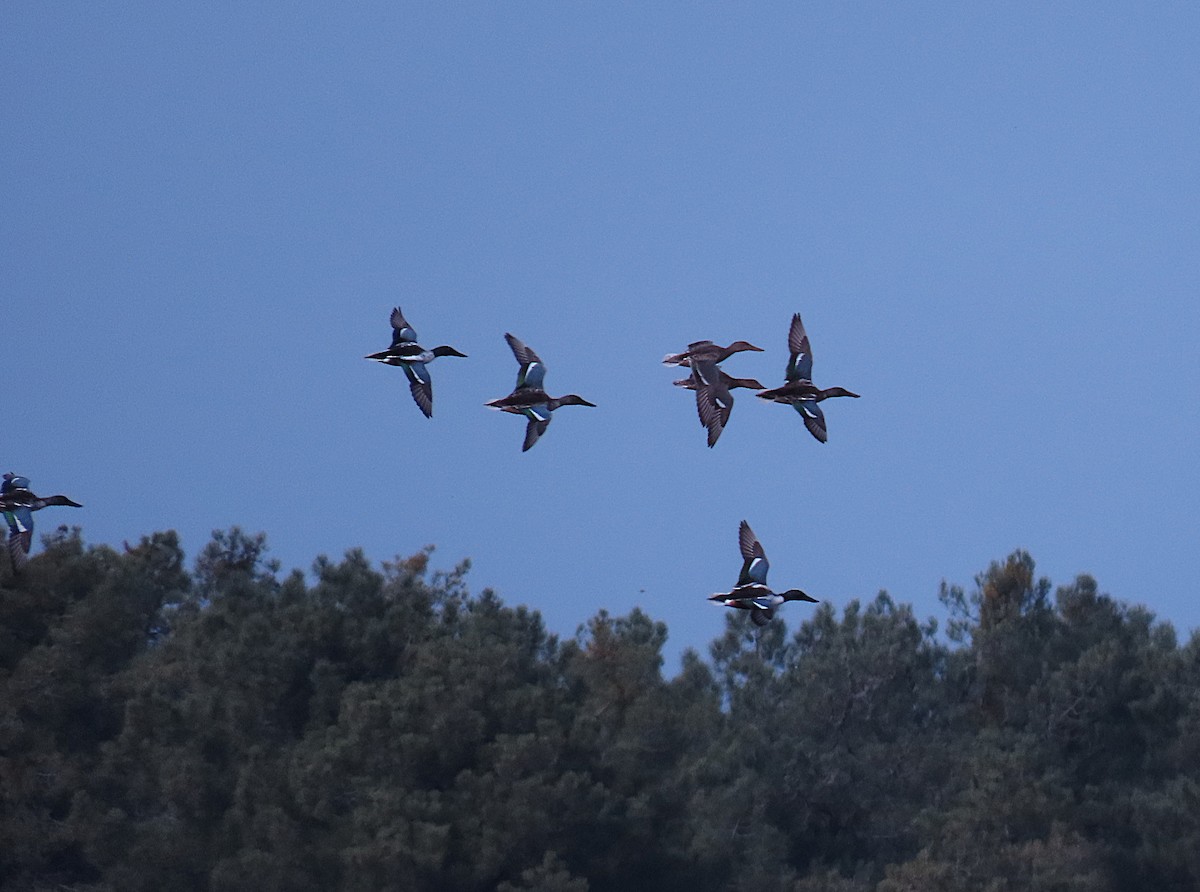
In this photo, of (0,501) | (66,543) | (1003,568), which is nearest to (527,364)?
(0,501)

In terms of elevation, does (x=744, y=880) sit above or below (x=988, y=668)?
below

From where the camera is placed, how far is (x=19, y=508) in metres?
29.5

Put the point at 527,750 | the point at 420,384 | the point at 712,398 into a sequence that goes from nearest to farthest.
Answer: the point at 712,398 → the point at 420,384 → the point at 527,750

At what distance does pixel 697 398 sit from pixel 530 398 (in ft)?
8.88

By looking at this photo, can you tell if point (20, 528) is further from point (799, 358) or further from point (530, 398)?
point (799, 358)

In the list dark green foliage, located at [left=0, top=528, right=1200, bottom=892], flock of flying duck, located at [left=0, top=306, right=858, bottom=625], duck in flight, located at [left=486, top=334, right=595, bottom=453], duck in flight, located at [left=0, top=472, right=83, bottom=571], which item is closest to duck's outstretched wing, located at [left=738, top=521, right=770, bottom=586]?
flock of flying duck, located at [left=0, top=306, right=858, bottom=625]

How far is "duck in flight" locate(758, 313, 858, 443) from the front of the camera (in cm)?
2858

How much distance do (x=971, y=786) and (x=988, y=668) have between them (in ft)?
21.8

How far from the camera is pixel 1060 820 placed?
140 ft

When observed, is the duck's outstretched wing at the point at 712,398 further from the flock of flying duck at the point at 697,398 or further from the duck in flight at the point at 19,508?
the duck in flight at the point at 19,508

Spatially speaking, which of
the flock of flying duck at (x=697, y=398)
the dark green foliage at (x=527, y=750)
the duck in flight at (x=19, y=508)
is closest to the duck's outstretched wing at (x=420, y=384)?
the flock of flying duck at (x=697, y=398)

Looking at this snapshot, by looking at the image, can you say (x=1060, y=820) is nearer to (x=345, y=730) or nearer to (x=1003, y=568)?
(x=1003, y=568)

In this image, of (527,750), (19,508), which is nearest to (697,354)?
(19,508)

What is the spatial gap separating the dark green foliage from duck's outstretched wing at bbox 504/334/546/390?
12.5 m
